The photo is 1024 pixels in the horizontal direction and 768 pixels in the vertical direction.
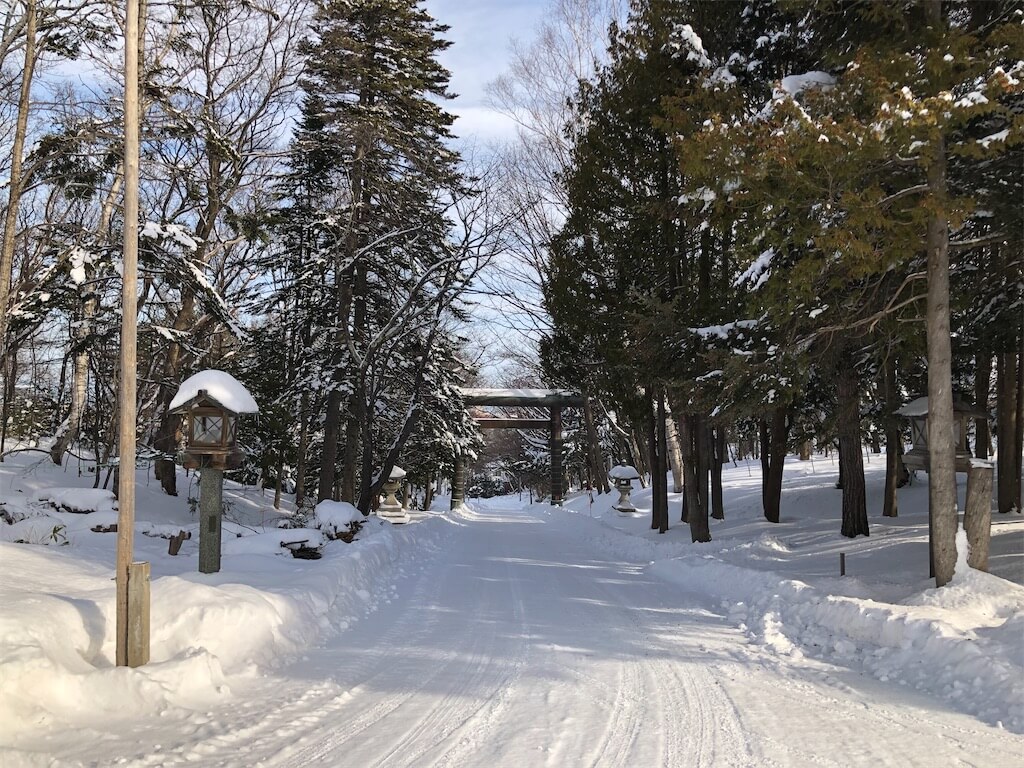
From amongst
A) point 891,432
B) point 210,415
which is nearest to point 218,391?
point 210,415

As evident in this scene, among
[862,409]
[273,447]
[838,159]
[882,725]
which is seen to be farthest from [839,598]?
[273,447]

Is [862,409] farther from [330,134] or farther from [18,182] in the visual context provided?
[18,182]

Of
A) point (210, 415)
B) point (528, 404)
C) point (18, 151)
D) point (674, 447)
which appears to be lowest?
point (674, 447)

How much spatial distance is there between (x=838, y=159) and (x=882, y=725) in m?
5.20

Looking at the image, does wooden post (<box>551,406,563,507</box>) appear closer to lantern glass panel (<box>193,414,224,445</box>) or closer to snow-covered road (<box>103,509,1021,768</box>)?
snow-covered road (<box>103,509,1021,768</box>)

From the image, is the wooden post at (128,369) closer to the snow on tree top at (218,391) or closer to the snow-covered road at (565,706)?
the snow-covered road at (565,706)

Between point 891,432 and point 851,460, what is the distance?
2316mm

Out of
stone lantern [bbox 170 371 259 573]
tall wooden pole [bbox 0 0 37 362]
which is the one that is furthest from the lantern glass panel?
tall wooden pole [bbox 0 0 37 362]

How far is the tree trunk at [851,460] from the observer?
1257cm

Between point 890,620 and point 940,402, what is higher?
point 940,402

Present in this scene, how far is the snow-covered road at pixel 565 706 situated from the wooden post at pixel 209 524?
71.8 inches

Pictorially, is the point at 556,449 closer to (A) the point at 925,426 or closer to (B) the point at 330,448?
(B) the point at 330,448

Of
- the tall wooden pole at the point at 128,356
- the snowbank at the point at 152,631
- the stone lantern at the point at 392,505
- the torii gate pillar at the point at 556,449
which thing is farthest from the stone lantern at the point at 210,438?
the torii gate pillar at the point at 556,449

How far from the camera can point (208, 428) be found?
854 centimetres
